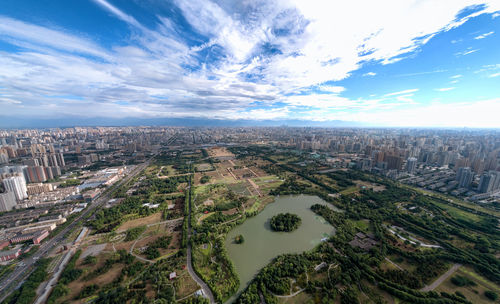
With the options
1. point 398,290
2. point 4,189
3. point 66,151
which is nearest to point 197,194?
point 398,290

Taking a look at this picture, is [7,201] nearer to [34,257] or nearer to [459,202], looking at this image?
[34,257]

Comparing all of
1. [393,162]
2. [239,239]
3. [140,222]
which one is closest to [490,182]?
[393,162]

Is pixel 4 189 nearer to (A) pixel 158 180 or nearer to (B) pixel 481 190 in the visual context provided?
(A) pixel 158 180

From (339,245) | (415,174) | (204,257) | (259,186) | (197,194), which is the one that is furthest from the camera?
(415,174)

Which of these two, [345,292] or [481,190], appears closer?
[345,292]

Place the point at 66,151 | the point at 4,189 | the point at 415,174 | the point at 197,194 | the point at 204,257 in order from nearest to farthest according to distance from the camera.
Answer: the point at 204,257
the point at 4,189
the point at 197,194
the point at 415,174
the point at 66,151

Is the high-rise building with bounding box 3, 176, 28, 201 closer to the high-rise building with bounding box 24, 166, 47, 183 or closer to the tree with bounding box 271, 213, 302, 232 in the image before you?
the high-rise building with bounding box 24, 166, 47, 183
